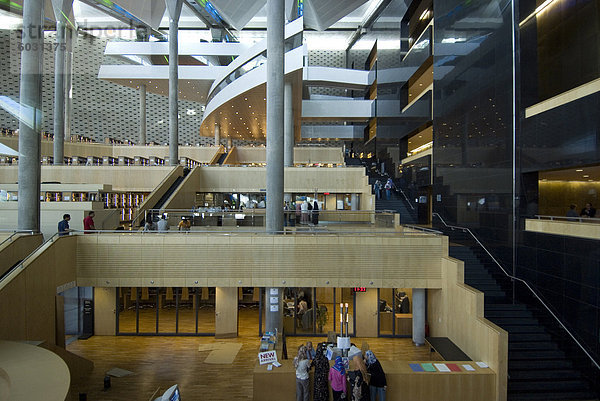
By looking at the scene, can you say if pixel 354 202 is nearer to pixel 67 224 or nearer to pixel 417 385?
pixel 67 224

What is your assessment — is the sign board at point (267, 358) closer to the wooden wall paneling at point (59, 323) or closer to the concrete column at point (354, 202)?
the wooden wall paneling at point (59, 323)

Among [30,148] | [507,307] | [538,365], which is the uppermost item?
[30,148]

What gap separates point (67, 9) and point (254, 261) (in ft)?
87.9

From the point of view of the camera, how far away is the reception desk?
7.86m

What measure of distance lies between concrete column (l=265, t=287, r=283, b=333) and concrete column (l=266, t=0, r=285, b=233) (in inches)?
79.0

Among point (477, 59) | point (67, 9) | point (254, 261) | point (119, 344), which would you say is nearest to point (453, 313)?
point (254, 261)

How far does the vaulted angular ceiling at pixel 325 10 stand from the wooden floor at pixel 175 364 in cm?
2566

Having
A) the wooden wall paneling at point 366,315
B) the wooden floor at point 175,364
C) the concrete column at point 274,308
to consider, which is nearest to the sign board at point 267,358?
the wooden floor at point 175,364

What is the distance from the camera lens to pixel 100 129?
40.5 metres

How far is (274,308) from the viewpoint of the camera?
40.2 feet

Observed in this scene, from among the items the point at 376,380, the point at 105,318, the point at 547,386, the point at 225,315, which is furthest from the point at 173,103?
the point at 547,386

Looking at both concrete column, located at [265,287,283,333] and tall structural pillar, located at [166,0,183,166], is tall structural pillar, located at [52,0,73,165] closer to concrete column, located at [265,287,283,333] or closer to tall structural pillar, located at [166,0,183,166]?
tall structural pillar, located at [166,0,183,166]

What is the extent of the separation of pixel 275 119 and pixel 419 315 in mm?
A: 7833

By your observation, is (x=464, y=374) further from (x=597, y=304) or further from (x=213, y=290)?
(x=213, y=290)
